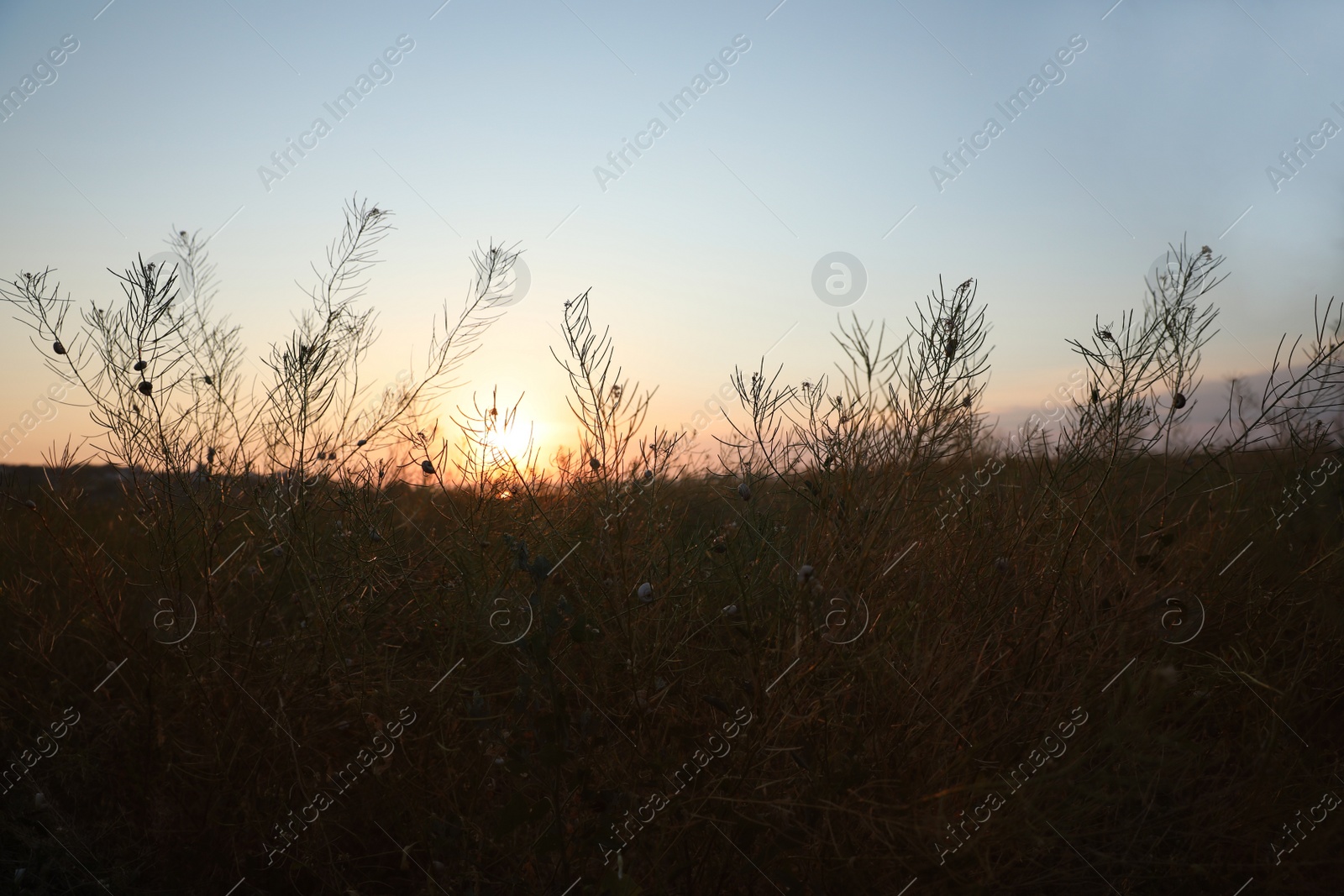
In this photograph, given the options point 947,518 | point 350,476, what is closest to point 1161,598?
point 947,518

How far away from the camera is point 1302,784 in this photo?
290cm

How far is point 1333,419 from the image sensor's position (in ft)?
14.5

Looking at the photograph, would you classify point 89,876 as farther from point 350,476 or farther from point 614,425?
point 614,425

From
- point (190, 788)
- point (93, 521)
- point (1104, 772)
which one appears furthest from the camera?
point (93, 521)

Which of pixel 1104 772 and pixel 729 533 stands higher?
pixel 729 533

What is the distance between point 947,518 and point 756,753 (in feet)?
4.61

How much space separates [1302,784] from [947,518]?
158cm

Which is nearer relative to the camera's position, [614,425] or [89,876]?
[89,876]

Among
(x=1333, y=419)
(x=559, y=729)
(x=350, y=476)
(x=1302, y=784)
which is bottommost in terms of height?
(x=1302, y=784)

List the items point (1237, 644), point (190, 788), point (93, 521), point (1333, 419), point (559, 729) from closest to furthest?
point (559, 729) < point (190, 788) < point (1237, 644) < point (1333, 419) < point (93, 521)

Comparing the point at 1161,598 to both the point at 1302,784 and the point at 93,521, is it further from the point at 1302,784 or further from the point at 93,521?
the point at 93,521

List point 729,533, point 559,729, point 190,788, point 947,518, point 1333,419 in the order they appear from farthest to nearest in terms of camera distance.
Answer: point 1333,419 → point 729,533 → point 947,518 → point 190,788 → point 559,729

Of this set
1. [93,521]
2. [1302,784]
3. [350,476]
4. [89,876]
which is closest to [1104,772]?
[1302,784]

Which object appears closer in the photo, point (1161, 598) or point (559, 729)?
point (559, 729)
